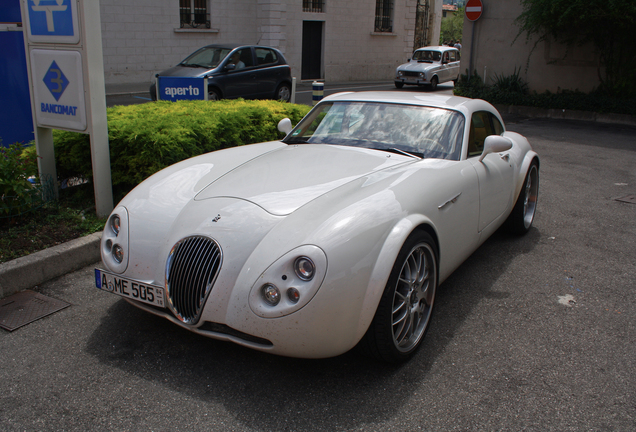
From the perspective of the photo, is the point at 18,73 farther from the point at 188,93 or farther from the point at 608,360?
the point at 608,360

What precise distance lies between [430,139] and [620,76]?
13.4 metres

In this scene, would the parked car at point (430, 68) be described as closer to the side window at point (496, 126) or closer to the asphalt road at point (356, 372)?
the side window at point (496, 126)

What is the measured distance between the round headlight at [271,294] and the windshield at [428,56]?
879 inches

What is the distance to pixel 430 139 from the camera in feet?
12.6

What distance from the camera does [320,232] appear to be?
8.48ft

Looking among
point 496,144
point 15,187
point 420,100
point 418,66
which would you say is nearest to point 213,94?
point 15,187

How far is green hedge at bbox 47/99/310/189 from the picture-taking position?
507cm

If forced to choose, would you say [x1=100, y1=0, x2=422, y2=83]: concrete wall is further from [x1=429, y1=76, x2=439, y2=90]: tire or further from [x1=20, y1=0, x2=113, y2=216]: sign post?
[x1=20, y1=0, x2=113, y2=216]: sign post

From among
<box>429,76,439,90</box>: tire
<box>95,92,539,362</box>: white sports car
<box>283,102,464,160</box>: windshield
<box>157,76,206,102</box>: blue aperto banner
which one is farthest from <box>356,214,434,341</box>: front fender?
<box>429,76,439,90</box>: tire

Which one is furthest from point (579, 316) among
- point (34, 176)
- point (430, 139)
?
point (34, 176)

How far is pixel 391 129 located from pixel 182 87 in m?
5.45

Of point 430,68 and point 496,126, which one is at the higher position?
point 430,68

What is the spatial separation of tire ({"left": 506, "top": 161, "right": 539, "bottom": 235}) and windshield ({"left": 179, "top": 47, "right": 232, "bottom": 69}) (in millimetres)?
10085

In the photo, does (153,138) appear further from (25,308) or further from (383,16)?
(383,16)
